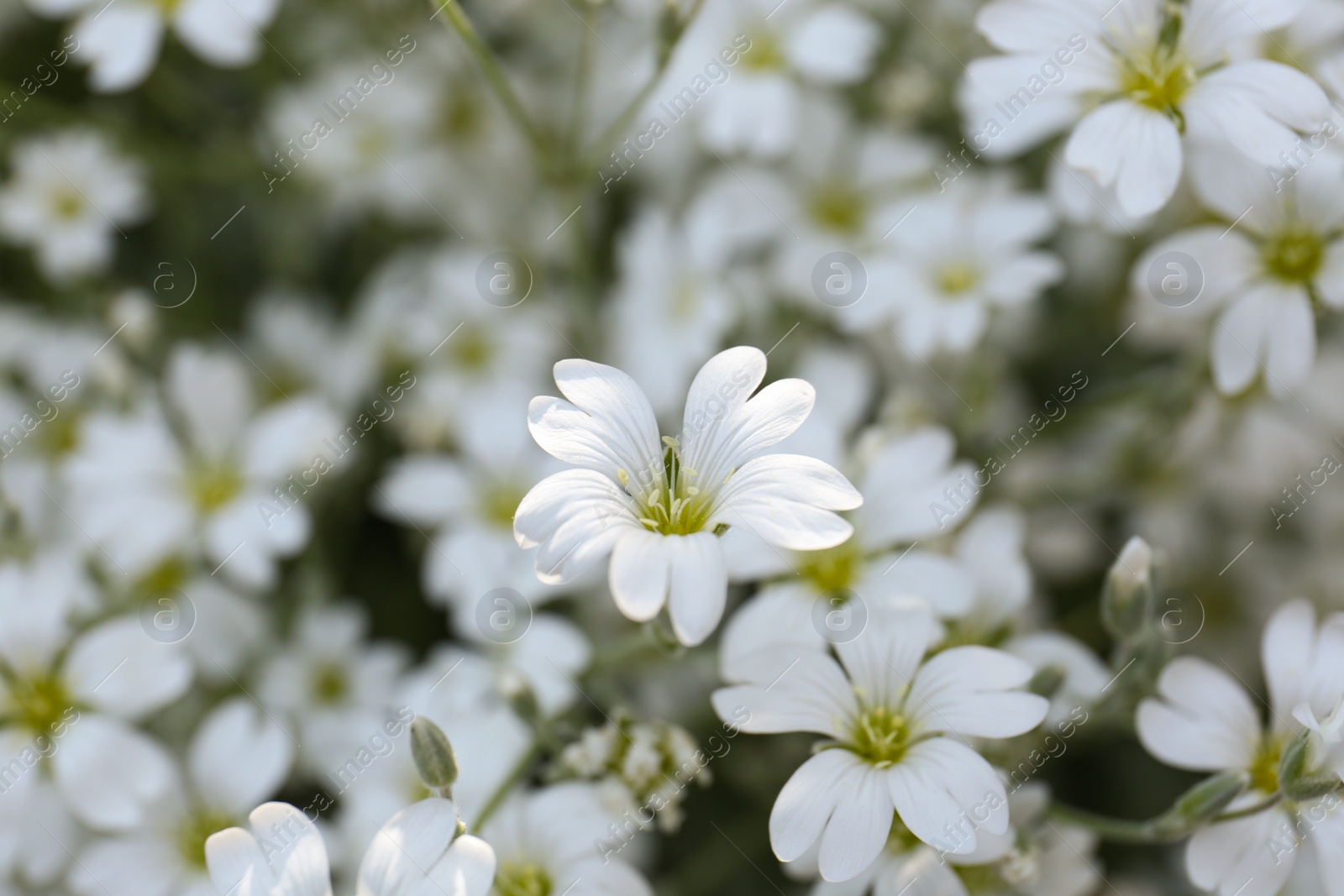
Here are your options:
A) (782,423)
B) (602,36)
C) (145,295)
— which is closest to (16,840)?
(145,295)

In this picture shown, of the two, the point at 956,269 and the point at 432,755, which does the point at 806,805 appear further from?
the point at 956,269

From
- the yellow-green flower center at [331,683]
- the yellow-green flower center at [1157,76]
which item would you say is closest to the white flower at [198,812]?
the yellow-green flower center at [331,683]

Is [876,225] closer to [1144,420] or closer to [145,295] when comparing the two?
[1144,420]

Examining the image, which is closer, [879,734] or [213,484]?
[879,734]

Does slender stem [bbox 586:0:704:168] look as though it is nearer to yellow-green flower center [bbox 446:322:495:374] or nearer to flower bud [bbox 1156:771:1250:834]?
yellow-green flower center [bbox 446:322:495:374]

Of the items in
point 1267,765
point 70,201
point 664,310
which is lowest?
point 1267,765
